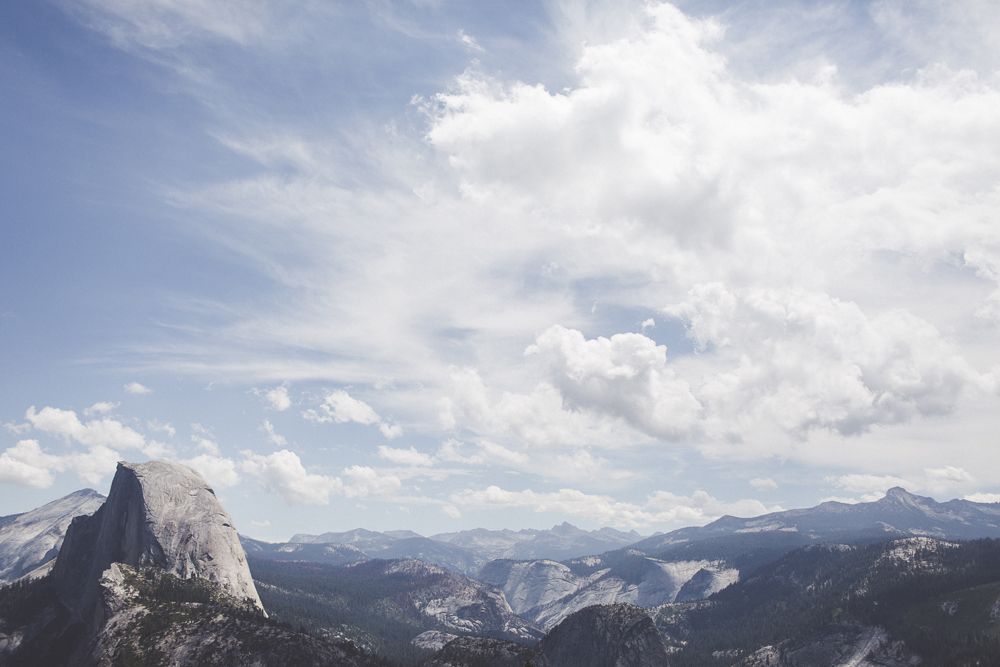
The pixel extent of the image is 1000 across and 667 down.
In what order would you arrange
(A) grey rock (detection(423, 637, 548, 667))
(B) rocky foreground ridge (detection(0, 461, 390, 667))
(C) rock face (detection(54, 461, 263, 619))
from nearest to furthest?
(B) rocky foreground ridge (detection(0, 461, 390, 667)) → (A) grey rock (detection(423, 637, 548, 667)) → (C) rock face (detection(54, 461, 263, 619))

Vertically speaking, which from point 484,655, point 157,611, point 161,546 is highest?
point 161,546

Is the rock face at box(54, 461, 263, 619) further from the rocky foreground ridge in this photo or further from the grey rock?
the grey rock

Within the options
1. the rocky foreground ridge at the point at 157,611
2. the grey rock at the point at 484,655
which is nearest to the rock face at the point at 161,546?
the rocky foreground ridge at the point at 157,611

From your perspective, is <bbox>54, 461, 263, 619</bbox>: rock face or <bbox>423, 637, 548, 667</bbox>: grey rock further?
<bbox>54, 461, 263, 619</bbox>: rock face

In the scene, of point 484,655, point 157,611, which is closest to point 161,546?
point 157,611

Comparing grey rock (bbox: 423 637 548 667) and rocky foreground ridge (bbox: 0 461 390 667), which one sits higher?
rocky foreground ridge (bbox: 0 461 390 667)

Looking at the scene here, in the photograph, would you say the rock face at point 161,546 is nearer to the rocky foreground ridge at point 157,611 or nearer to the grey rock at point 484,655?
the rocky foreground ridge at point 157,611

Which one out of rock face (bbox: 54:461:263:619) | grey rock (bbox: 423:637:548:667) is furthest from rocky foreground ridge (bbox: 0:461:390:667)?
grey rock (bbox: 423:637:548:667)

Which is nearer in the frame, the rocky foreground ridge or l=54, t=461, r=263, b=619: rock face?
the rocky foreground ridge

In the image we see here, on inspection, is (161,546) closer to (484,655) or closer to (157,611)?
(157,611)

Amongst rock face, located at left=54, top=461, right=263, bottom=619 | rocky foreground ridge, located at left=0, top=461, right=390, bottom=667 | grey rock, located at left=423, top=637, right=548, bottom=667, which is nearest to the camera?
rocky foreground ridge, located at left=0, top=461, right=390, bottom=667

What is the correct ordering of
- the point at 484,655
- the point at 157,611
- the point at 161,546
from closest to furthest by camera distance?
the point at 157,611 < the point at 484,655 < the point at 161,546

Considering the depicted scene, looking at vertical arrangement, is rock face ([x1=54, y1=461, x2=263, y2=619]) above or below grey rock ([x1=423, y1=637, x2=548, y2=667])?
above

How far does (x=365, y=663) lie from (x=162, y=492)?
111484mm
